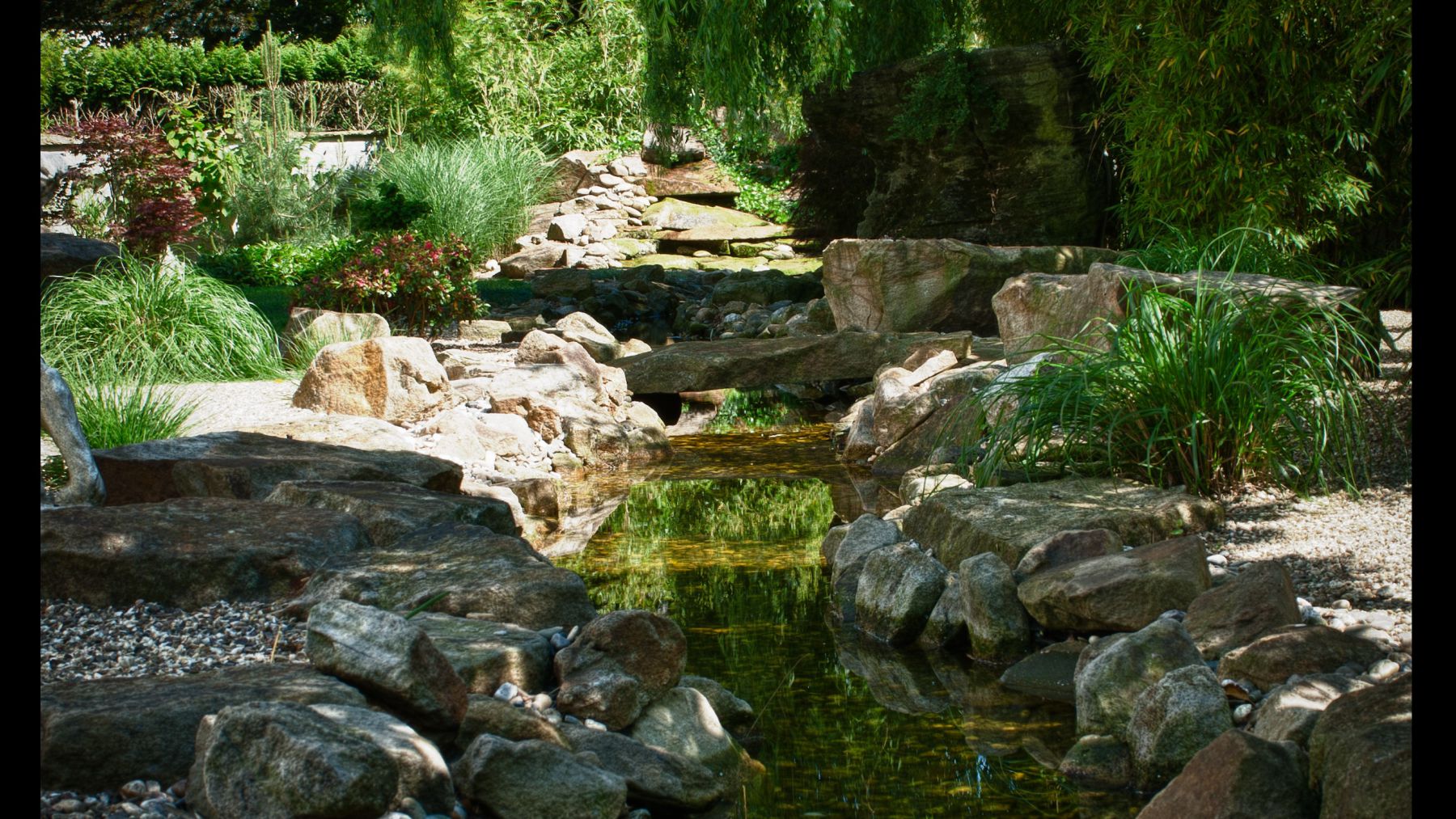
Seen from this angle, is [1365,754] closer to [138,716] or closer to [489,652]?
[489,652]

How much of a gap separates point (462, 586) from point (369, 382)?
387cm

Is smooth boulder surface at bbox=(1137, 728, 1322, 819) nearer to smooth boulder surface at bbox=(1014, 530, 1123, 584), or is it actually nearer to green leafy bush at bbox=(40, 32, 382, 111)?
smooth boulder surface at bbox=(1014, 530, 1123, 584)

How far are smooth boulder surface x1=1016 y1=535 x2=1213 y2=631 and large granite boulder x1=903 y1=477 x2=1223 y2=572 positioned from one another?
1.24ft

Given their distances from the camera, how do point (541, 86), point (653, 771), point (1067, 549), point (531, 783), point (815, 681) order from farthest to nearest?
point (541, 86), point (1067, 549), point (815, 681), point (653, 771), point (531, 783)

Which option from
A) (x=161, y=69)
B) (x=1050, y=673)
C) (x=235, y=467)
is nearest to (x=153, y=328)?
(x=235, y=467)

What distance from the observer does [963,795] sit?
2.93m

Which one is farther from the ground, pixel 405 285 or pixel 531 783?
pixel 405 285

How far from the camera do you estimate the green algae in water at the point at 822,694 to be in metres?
2.94

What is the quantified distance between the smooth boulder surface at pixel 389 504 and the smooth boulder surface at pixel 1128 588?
6.70 feet

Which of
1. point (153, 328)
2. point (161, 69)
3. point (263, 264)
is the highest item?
point (161, 69)

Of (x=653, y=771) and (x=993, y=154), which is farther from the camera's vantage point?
(x=993, y=154)

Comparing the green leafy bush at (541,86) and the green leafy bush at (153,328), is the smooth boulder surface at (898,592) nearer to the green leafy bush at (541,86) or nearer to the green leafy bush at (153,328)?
the green leafy bush at (153,328)

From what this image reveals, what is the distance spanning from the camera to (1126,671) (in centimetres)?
312
